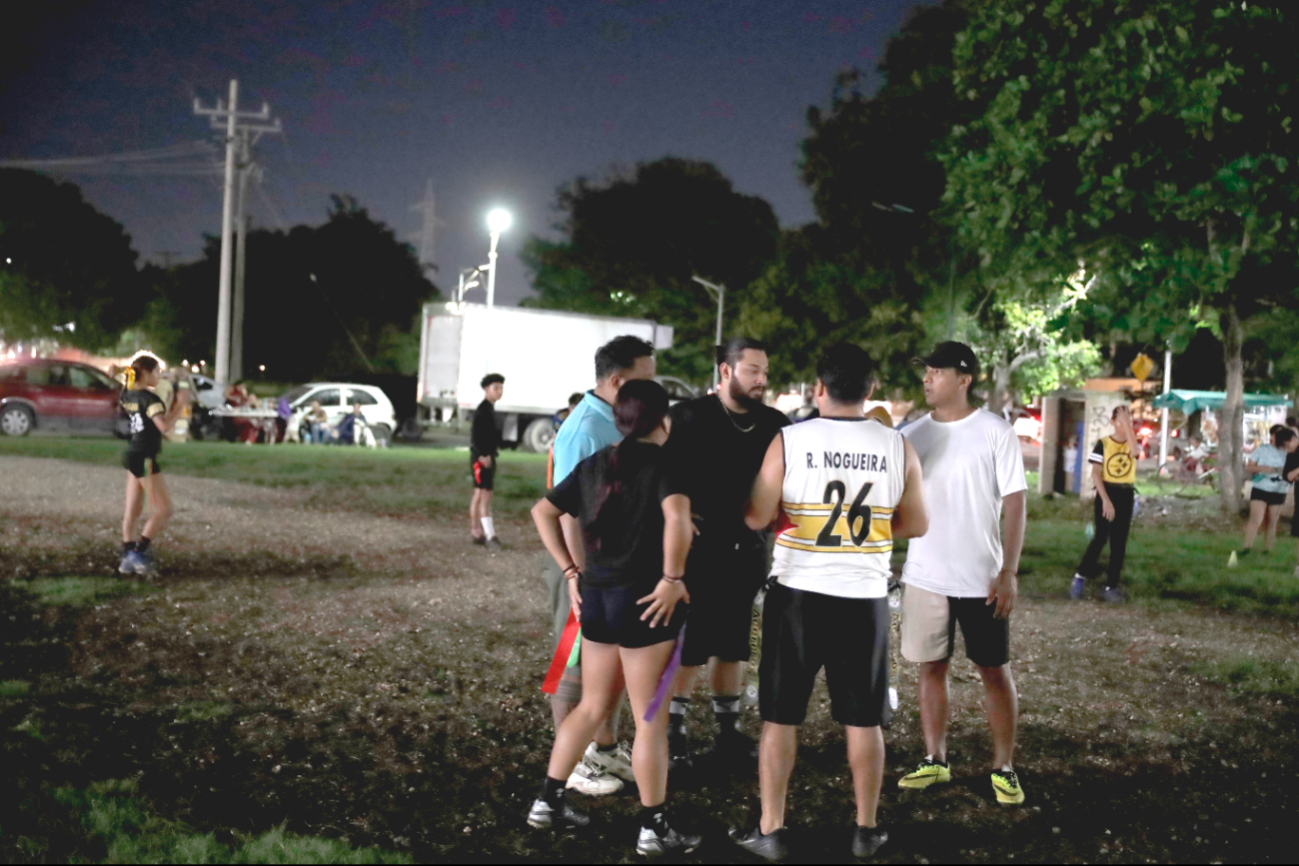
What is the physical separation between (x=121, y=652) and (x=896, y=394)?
129 ft

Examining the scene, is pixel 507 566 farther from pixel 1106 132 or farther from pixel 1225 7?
pixel 1225 7

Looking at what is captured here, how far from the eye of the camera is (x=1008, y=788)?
15.4ft

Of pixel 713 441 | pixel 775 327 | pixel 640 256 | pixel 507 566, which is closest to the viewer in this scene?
pixel 713 441

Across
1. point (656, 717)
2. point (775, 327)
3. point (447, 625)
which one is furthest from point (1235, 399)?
point (775, 327)

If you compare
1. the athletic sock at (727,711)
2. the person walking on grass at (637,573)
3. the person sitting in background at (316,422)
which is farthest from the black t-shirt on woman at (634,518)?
the person sitting in background at (316,422)

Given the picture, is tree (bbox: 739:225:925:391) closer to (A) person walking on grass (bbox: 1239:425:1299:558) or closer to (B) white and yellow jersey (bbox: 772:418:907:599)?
(A) person walking on grass (bbox: 1239:425:1299:558)

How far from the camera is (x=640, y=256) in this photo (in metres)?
55.8

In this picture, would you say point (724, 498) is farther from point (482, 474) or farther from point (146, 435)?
point (482, 474)

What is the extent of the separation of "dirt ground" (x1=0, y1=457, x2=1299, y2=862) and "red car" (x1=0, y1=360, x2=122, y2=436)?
17218mm

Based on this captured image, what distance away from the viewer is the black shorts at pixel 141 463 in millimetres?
8820

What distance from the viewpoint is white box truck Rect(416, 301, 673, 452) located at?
3141cm

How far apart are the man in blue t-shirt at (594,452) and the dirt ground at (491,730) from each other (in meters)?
0.17

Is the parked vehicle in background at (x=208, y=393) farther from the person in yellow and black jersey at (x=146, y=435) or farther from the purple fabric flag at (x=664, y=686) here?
the purple fabric flag at (x=664, y=686)

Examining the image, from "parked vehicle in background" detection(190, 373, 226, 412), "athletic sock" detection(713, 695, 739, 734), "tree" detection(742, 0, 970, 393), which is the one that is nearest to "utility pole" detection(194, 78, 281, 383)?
"parked vehicle in background" detection(190, 373, 226, 412)
